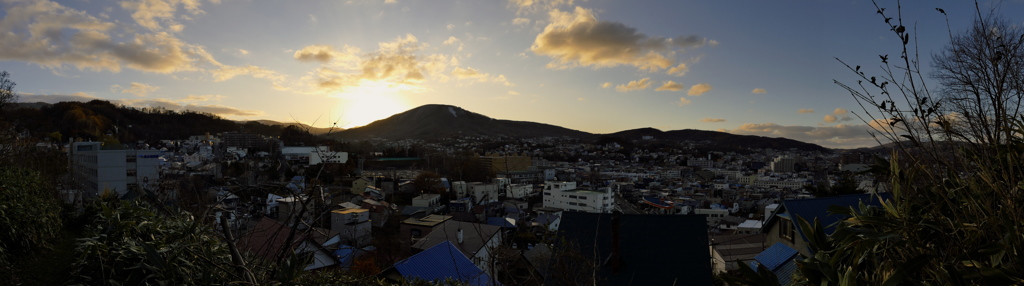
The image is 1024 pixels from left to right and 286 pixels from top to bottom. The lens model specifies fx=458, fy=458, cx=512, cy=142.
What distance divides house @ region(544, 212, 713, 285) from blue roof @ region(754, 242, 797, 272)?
1.25 meters

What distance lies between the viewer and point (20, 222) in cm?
383

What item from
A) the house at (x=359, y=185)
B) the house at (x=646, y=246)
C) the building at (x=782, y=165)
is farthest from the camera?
the building at (x=782, y=165)

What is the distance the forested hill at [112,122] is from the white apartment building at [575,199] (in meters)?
14.0

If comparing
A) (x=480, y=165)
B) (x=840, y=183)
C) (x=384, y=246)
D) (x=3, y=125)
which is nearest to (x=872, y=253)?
(x=384, y=246)

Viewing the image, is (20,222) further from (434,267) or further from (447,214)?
(447,214)

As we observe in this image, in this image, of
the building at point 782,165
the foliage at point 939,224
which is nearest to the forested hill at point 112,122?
the foliage at point 939,224

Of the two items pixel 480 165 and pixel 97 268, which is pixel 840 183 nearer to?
pixel 97 268

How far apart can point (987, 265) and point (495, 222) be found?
46.2ft

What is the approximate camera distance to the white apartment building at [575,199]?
2345 cm

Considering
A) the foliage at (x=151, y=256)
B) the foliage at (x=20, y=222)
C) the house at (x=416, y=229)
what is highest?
the foliage at (x=151, y=256)

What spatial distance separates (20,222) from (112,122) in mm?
43812

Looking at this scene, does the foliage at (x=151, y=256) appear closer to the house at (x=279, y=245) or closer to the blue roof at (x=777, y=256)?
the house at (x=279, y=245)

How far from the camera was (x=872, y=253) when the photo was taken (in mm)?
963

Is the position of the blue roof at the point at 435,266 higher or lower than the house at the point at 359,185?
higher
